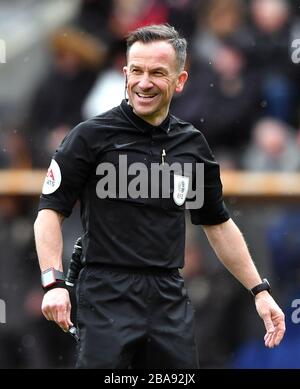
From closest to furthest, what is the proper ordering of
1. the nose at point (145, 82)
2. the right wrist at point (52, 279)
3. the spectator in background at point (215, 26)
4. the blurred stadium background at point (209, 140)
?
the right wrist at point (52, 279), the nose at point (145, 82), the blurred stadium background at point (209, 140), the spectator in background at point (215, 26)

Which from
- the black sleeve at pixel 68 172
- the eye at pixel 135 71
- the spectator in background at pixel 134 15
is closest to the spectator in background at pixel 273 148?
the spectator in background at pixel 134 15

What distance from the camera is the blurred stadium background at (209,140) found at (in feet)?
30.7

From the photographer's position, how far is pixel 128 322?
5914mm

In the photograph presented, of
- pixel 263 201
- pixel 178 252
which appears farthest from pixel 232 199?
pixel 178 252

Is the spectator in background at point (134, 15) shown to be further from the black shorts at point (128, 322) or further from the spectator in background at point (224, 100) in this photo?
the black shorts at point (128, 322)

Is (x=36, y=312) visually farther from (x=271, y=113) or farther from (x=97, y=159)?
(x=97, y=159)

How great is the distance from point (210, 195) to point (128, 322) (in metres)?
0.93

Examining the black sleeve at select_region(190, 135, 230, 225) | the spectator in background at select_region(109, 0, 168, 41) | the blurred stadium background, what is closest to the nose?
the black sleeve at select_region(190, 135, 230, 225)

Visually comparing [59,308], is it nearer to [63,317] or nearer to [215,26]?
[63,317]

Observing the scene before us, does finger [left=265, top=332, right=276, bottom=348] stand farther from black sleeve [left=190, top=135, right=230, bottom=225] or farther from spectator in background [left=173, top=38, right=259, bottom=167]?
spectator in background [left=173, top=38, right=259, bottom=167]

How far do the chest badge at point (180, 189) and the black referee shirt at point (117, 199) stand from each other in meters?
0.03

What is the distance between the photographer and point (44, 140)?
389 inches
